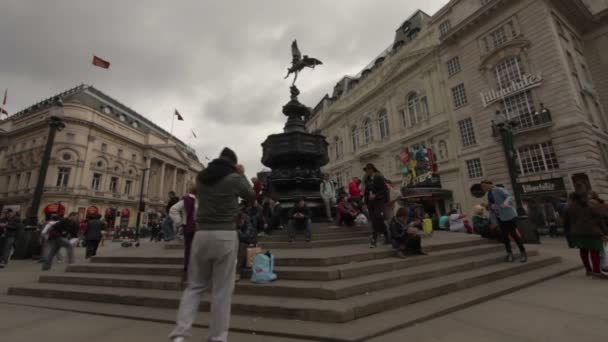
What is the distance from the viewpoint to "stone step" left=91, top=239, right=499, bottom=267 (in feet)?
14.0

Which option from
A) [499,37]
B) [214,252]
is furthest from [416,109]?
Answer: [214,252]

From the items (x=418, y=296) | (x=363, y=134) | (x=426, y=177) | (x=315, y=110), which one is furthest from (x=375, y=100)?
(x=418, y=296)

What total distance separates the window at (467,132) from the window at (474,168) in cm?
144

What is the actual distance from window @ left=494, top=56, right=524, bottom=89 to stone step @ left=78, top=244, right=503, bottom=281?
17667 mm

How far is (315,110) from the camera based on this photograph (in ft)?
150

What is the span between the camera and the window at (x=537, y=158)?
15828 millimetres

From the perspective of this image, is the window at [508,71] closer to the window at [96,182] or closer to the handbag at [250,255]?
the handbag at [250,255]

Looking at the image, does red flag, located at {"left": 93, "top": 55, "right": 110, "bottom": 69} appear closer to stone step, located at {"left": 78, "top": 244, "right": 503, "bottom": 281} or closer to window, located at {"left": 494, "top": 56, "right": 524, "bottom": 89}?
stone step, located at {"left": 78, "top": 244, "right": 503, "bottom": 281}

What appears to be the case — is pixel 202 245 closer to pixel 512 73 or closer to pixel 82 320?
pixel 82 320

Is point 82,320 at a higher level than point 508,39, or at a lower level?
lower

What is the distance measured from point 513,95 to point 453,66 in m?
6.14

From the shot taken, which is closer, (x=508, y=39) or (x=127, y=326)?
(x=127, y=326)

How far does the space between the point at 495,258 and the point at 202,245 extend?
237 inches

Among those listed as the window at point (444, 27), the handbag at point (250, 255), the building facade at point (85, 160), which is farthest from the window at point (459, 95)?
the building facade at point (85, 160)
